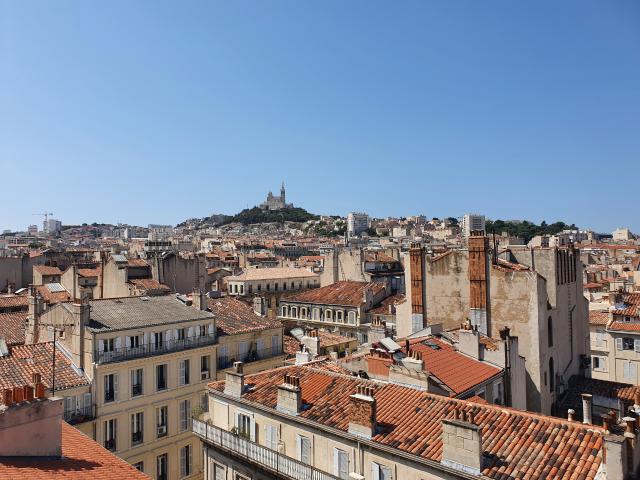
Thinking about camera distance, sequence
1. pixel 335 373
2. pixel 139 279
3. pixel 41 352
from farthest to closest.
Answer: pixel 139 279
pixel 41 352
pixel 335 373

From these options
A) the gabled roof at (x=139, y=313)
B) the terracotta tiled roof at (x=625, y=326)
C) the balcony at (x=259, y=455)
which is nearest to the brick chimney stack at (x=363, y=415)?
the balcony at (x=259, y=455)

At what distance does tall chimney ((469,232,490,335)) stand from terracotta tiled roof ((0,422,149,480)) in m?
21.0

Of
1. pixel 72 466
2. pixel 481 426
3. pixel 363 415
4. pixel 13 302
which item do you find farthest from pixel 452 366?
pixel 13 302

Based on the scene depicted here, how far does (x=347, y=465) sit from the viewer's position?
1584 centimetres

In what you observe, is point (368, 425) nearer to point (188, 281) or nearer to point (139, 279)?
point (139, 279)

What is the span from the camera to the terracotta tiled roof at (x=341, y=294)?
54281 millimetres

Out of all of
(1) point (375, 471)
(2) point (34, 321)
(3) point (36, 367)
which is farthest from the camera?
(2) point (34, 321)

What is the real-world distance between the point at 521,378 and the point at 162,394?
18134mm

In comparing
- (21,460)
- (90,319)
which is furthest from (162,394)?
(21,460)

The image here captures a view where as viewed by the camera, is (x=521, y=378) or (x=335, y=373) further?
(x=521, y=378)

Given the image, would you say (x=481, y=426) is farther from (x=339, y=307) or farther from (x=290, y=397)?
(x=339, y=307)

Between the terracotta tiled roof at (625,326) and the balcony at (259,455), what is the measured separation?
112 feet

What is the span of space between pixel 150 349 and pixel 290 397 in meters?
13.2

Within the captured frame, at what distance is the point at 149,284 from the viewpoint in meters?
50.6
